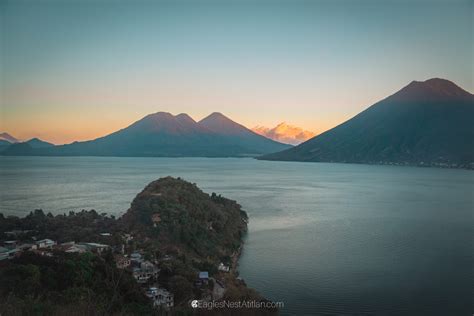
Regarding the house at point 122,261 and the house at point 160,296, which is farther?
the house at point 122,261

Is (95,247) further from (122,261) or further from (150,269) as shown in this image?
(150,269)

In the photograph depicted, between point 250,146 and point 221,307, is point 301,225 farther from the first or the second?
point 250,146

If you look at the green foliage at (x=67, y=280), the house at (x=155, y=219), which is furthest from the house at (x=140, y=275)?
the house at (x=155, y=219)

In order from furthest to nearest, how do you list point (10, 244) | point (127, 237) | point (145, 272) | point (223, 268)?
point (127, 237)
point (223, 268)
point (10, 244)
point (145, 272)

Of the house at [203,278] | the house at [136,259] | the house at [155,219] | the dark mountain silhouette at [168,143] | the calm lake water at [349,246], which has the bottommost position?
the calm lake water at [349,246]

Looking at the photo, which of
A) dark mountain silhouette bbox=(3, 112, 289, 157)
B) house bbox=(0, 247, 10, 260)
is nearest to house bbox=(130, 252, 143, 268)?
house bbox=(0, 247, 10, 260)

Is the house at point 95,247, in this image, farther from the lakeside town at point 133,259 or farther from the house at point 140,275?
the house at point 140,275

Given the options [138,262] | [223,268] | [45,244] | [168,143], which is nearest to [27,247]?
[45,244]
